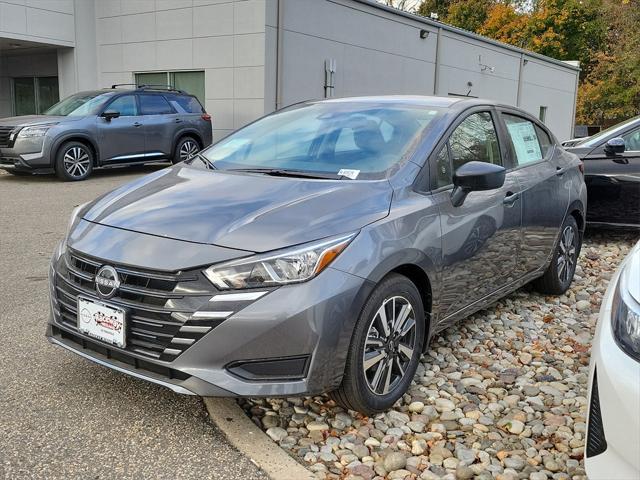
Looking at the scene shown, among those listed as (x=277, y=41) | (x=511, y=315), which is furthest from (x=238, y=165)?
(x=277, y=41)

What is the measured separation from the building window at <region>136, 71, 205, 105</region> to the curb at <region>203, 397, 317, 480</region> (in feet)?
47.6

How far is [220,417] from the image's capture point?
300cm

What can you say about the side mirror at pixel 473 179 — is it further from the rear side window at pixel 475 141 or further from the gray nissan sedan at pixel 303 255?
the rear side window at pixel 475 141

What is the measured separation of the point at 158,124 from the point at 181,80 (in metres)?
4.89

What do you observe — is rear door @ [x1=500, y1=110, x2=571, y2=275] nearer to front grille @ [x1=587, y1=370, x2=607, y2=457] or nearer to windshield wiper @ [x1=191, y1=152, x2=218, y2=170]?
windshield wiper @ [x1=191, y1=152, x2=218, y2=170]

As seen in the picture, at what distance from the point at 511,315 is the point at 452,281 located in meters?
1.42

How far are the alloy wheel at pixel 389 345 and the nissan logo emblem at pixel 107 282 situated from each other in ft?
3.74

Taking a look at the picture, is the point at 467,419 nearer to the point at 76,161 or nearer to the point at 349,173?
the point at 349,173

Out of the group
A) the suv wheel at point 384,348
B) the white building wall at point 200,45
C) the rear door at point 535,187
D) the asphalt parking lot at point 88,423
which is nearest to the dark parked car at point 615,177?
the rear door at point 535,187

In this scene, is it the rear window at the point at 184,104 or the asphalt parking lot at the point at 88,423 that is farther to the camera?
the rear window at the point at 184,104

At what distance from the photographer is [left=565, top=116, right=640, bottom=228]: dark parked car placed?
270 inches

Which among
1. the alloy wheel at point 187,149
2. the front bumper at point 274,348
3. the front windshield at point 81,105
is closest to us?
the front bumper at point 274,348

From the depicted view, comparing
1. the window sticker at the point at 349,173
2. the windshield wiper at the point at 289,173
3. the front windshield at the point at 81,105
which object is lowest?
the windshield wiper at the point at 289,173

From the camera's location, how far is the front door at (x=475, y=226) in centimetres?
341
